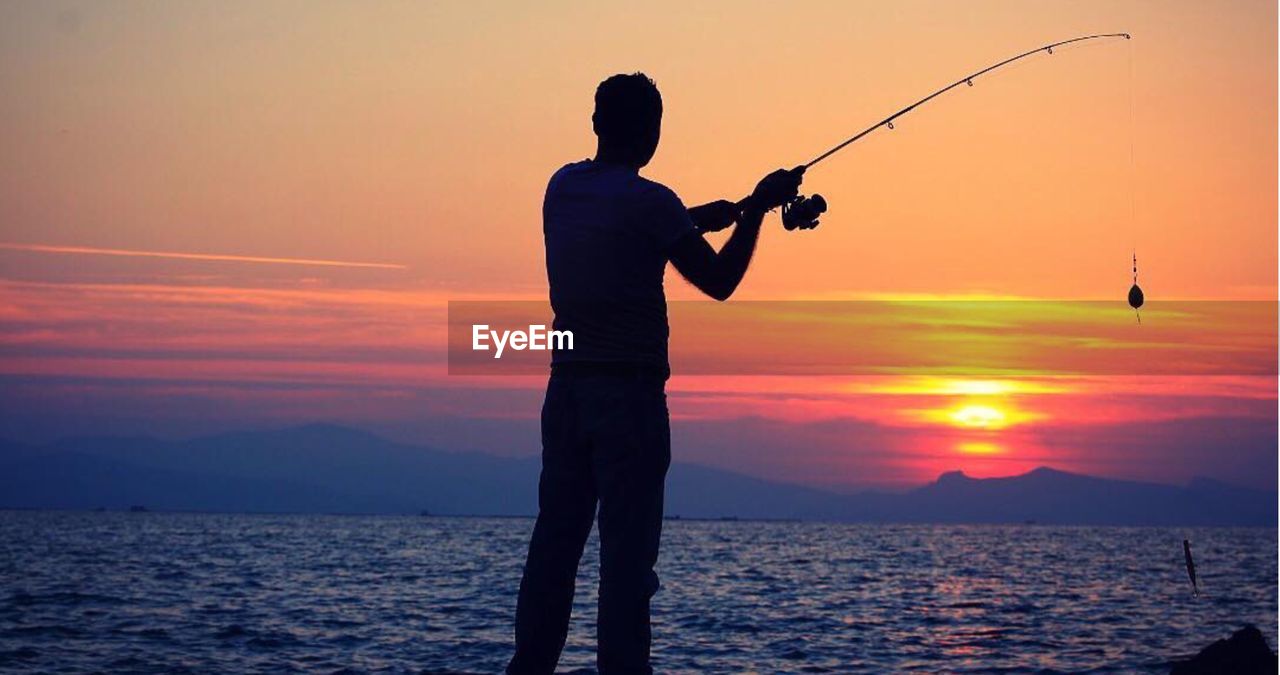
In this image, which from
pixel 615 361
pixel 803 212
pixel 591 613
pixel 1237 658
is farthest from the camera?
pixel 591 613

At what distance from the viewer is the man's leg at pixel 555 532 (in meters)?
4.90

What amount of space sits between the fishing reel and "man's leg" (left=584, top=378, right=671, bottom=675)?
44.3 inches

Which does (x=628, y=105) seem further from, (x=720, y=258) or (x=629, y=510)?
(x=629, y=510)

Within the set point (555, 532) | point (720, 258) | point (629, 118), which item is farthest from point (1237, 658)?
point (629, 118)

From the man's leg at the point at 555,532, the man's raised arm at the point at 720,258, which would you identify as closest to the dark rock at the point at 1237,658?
the man's leg at the point at 555,532

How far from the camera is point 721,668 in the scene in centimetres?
2556

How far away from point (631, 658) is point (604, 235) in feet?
4.50

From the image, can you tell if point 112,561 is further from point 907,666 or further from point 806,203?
point 806,203

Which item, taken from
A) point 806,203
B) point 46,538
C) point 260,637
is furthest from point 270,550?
point 806,203

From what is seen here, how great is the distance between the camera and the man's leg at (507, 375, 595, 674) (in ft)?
16.1

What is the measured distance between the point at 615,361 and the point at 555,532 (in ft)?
2.11

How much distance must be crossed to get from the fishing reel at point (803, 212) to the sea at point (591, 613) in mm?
18888

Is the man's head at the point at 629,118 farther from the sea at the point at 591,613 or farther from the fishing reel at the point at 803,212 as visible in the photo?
the sea at the point at 591,613

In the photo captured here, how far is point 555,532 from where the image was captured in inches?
195
